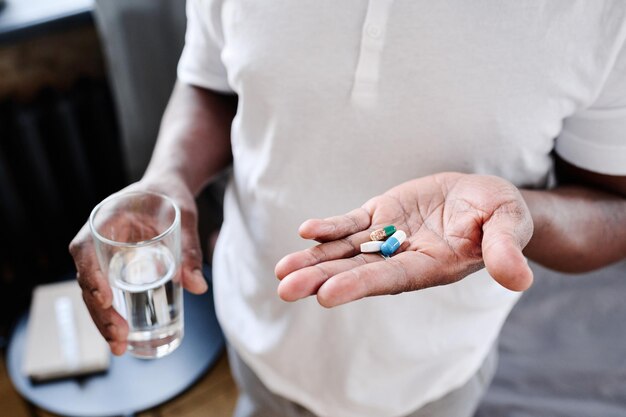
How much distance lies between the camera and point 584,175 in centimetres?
78

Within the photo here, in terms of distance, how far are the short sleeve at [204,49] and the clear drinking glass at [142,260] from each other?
23 centimetres

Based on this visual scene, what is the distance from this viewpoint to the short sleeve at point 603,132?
67 centimetres

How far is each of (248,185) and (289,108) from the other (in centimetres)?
14

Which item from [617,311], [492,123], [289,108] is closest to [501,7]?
[492,123]

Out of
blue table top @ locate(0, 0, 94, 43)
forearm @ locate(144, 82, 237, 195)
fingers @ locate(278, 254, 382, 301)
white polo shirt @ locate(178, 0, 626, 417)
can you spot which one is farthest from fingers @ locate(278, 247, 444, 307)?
blue table top @ locate(0, 0, 94, 43)

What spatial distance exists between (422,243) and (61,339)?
104 centimetres

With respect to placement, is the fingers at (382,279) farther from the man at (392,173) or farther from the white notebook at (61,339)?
the white notebook at (61,339)

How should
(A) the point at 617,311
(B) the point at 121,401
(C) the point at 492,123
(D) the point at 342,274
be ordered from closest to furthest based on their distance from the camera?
(D) the point at 342,274 < (C) the point at 492,123 < (B) the point at 121,401 < (A) the point at 617,311

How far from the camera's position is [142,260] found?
2.42 feet

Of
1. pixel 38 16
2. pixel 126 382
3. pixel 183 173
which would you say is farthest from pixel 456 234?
pixel 38 16

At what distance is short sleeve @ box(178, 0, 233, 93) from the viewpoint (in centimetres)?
80

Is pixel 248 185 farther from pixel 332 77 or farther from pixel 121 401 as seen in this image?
pixel 121 401

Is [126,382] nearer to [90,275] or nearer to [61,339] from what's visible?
[61,339]

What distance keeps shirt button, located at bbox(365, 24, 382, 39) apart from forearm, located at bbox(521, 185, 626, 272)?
25cm
